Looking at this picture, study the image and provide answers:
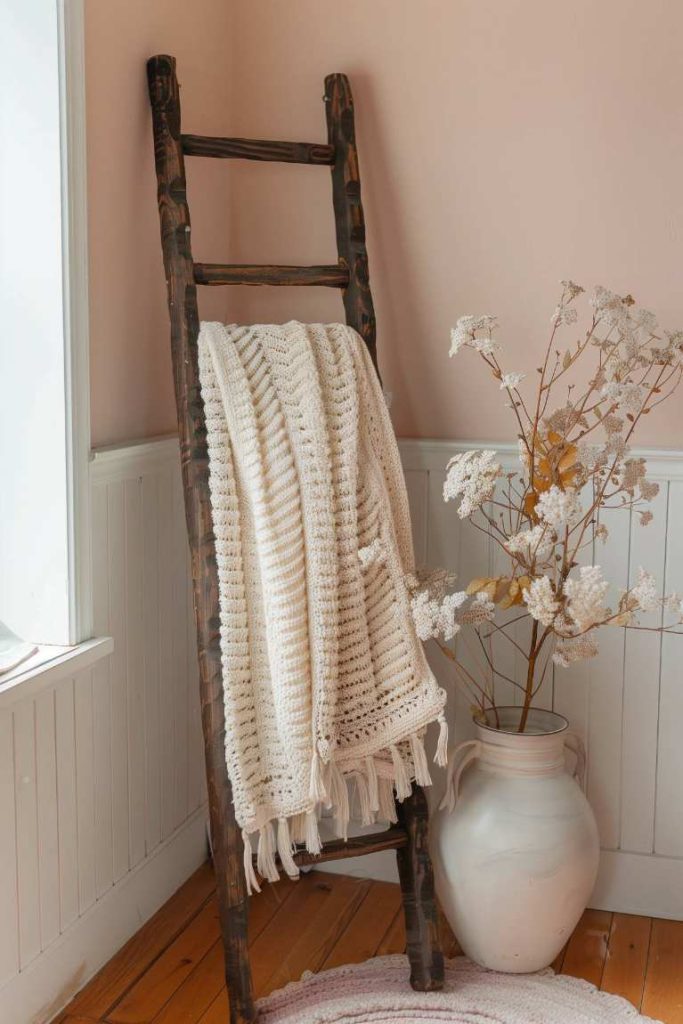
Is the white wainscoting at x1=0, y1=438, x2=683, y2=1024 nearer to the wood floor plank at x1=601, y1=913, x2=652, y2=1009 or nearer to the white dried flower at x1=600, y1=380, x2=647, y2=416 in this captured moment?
the wood floor plank at x1=601, y1=913, x2=652, y2=1009

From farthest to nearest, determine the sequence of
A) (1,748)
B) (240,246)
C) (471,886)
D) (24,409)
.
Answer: (240,246)
(471,886)
(24,409)
(1,748)

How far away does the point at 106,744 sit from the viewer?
192 cm

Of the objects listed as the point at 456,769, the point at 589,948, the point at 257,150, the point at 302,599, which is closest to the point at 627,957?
the point at 589,948

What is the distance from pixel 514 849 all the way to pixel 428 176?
4.14ft

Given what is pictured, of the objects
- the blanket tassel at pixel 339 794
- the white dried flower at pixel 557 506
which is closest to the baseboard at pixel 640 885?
the blanket tassel at pixel 339 794

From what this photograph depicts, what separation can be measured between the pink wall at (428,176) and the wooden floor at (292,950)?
94 centimetres

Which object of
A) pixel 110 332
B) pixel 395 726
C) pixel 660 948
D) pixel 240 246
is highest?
pixel 240 246

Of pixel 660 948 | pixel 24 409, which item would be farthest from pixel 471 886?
pixel 24 409

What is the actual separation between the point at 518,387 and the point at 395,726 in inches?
28.0

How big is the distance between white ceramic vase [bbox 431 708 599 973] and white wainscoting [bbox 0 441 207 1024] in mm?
562

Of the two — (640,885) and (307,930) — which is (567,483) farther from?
(307,930)

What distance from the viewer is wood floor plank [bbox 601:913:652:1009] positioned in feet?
6.23

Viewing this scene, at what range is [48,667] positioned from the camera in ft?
5.46

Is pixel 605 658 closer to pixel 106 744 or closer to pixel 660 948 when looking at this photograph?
pixel 660 948
